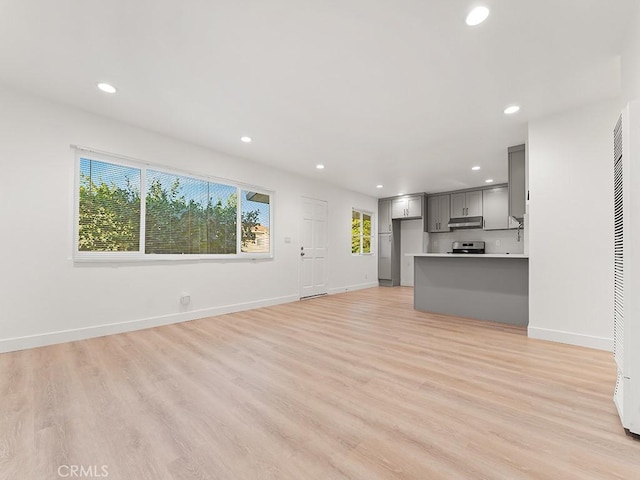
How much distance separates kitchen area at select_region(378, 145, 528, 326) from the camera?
393 centimetres

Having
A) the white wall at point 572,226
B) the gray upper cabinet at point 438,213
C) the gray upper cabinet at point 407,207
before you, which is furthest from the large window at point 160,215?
the gray upper cabinet at point 438,213

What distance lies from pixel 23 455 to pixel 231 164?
4.10 metres

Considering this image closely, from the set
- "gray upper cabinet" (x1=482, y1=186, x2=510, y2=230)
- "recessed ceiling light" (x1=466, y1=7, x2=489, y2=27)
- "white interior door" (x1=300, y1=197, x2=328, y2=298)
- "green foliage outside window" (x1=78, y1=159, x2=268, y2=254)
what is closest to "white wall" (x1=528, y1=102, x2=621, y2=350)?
"recessed ceiling light" (x1=466, y1=7, x2=489, y2=27)

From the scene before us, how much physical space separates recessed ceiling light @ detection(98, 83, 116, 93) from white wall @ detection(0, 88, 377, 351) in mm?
740

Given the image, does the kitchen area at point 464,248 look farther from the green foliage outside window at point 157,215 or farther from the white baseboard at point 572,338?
the green foliage outside window at point 157,215

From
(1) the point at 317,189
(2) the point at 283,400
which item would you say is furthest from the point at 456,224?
(2) the point at 283,400

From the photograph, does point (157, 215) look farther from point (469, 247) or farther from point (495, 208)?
point (495, 208)

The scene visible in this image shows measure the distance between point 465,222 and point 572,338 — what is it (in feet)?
14.1

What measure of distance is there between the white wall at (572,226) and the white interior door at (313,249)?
3960mm

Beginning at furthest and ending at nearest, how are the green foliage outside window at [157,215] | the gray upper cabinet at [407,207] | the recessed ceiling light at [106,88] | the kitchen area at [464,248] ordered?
the gray upper cabinet at [407,207], the kitchen area at [464,248], the green foliage outside window at [157,215], the recessed ceiling light at [106,88]

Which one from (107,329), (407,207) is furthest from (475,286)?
→ (107,329)

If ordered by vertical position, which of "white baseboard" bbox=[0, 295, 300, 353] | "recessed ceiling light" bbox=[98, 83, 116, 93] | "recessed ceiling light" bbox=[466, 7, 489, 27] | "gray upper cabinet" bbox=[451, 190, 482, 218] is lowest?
"white baseboard" bbox=[0, 295, 300, 353]

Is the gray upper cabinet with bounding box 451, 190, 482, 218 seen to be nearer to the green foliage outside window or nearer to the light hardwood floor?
the light hardwood floor

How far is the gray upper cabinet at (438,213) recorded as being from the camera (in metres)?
7.39
